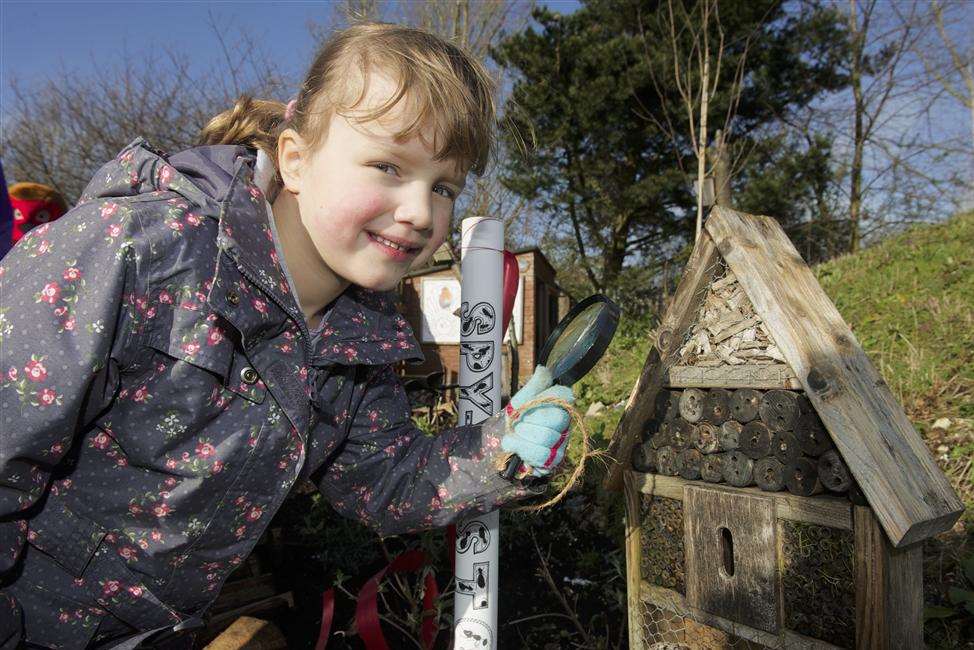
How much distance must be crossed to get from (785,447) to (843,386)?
0.21m

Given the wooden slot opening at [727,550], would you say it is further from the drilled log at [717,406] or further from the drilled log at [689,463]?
the drilled log at [717,406]

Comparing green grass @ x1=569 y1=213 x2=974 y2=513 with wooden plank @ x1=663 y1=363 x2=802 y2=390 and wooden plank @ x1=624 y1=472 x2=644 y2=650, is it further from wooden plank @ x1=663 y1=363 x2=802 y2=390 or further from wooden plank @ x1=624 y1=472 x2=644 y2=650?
wooden plank @ x1=663 y1=363 x2=802 y2=390

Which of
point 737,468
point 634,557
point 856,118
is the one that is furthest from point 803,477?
point 856,118

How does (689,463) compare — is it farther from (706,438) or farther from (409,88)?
(409,88)

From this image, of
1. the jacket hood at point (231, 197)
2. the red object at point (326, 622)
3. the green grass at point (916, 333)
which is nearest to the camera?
the jacket hood at point (231, 197)

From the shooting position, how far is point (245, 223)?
130 cm

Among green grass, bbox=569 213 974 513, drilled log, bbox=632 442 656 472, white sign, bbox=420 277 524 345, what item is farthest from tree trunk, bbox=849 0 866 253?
drilled log, bbox=632 442 656 472

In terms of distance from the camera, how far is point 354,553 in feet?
10.7

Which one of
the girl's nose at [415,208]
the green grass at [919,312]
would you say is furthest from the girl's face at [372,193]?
the green grass at [919,312]

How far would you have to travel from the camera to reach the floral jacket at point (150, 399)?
1.06 metres

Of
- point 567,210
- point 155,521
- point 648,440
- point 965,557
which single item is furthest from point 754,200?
point 155,521

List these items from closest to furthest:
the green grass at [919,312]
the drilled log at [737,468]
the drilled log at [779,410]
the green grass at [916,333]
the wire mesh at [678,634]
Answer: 1. the drilled log at [779,410]
2. the drilled log at [737,468]
3. the wire mesh at [678,634]
4. the green grass at [916,333]
5. the green grass at [919,312]

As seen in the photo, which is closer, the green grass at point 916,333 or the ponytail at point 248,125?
the ponytail at point 248,125

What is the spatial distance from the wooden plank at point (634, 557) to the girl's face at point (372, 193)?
3.16 ft
